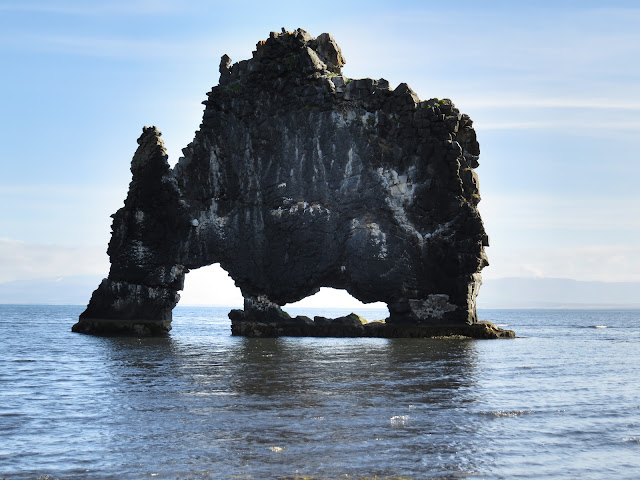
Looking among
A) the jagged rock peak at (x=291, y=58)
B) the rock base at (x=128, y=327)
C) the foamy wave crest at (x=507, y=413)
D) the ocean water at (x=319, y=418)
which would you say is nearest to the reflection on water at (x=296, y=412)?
the ocean water at (x=319, y=418)

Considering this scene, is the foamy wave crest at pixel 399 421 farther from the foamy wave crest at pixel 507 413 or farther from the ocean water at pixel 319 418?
the foamy wave crest at pixel 507 413

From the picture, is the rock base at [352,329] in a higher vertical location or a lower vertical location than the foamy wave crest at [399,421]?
higher

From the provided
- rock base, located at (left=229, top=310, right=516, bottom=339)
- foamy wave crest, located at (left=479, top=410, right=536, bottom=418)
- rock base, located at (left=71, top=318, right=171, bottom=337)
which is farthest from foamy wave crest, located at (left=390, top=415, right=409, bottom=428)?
rock base, located at (left=71, top=318, right=171, bottom=337)

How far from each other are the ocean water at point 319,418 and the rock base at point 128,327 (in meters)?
29.2

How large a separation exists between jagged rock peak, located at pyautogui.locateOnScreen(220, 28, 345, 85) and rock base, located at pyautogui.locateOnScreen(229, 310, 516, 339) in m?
24.5

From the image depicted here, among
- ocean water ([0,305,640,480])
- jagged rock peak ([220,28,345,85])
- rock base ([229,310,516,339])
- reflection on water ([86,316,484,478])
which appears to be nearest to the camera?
ocean water ([0,305,640,480])

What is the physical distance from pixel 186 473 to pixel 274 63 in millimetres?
65601

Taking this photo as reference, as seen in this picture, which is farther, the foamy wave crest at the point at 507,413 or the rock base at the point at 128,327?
the rock base at the point at 128,327

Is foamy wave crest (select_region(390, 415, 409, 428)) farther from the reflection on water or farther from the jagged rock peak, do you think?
the jagged rock peak

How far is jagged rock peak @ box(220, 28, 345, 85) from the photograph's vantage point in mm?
79312

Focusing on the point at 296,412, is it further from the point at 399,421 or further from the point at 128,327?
the point at 128,327

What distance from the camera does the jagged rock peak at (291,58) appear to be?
79.3 m

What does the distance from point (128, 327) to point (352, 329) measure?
73.0 ft

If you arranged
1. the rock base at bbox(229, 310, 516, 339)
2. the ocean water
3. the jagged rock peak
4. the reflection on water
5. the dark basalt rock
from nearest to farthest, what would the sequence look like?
the ocean water < the reflection on water < the rock base at bbox(229, 310, 516, 339) < the dark basalt rock < the jagged rock peak
